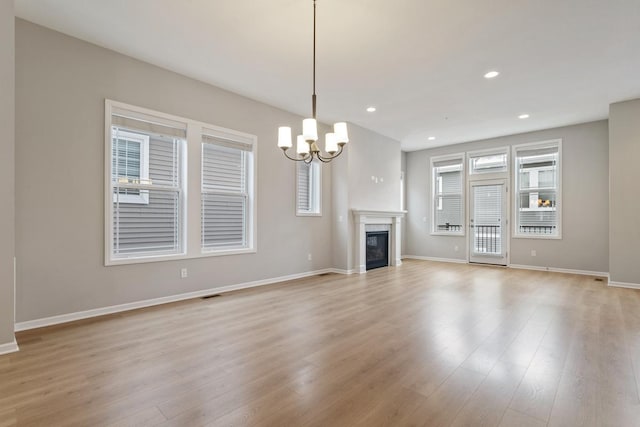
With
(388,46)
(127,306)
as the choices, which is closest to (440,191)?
(388,46)

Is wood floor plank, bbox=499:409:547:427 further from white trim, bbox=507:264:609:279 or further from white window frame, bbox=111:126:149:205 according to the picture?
white trim, bbox=507:264:609:279

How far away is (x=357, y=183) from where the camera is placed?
6578mm

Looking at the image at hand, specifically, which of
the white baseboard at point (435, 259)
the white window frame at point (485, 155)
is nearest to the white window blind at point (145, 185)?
the white baseboard at point (435, 259)

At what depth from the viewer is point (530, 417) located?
1.77 m

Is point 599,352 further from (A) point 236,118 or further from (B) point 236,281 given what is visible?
(A) point 236,118

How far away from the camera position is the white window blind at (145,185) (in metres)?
3.78

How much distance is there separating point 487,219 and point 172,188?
7.06 m

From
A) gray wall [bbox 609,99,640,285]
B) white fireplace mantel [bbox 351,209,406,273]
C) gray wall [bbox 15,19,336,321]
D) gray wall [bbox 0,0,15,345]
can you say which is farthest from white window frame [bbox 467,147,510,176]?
gray wall [bbox 0,0,15,345]

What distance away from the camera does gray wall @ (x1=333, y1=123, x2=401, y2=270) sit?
20.9ft

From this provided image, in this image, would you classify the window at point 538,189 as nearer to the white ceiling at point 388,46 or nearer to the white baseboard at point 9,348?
the white ceiling at point 388,46

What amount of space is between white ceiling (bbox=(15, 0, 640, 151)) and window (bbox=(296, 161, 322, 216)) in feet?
4.27

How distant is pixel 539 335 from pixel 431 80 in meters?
3.42

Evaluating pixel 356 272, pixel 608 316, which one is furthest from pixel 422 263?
pixel 608 316

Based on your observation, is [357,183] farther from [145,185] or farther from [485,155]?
[145,185]
